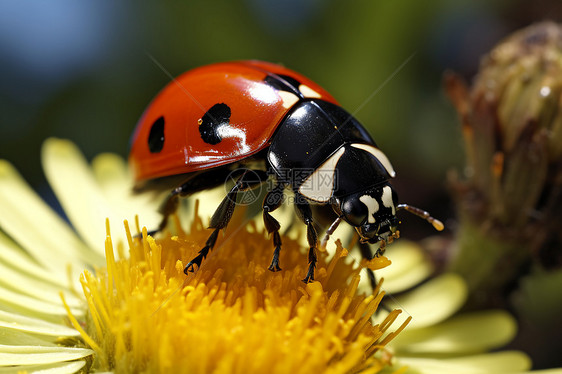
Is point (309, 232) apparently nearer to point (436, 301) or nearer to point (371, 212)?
point (371, 212)

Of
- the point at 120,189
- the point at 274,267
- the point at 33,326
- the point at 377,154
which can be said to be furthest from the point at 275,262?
the point at 120,189

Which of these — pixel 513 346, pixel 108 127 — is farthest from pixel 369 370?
pixel 108 127

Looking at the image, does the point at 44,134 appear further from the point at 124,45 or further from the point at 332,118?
the point at 332,118

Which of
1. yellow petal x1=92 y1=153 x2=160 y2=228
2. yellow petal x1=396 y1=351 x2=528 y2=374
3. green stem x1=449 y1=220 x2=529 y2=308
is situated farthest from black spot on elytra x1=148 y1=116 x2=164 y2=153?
green stem x1=449 y1=220 x2=529 y2=308

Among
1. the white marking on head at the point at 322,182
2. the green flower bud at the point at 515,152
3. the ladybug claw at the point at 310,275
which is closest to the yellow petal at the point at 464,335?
the green flower bud at the point at 515,152

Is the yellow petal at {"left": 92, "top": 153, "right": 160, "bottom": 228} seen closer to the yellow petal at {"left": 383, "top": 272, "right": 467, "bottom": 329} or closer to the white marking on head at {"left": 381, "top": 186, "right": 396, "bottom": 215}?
the yellow petal at {"left": 383, "top": 272, "right": 467, "bottom": 329}

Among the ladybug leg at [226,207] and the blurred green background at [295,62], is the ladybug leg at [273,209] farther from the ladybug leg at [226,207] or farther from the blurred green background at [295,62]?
the blurred green background at [295,62]
